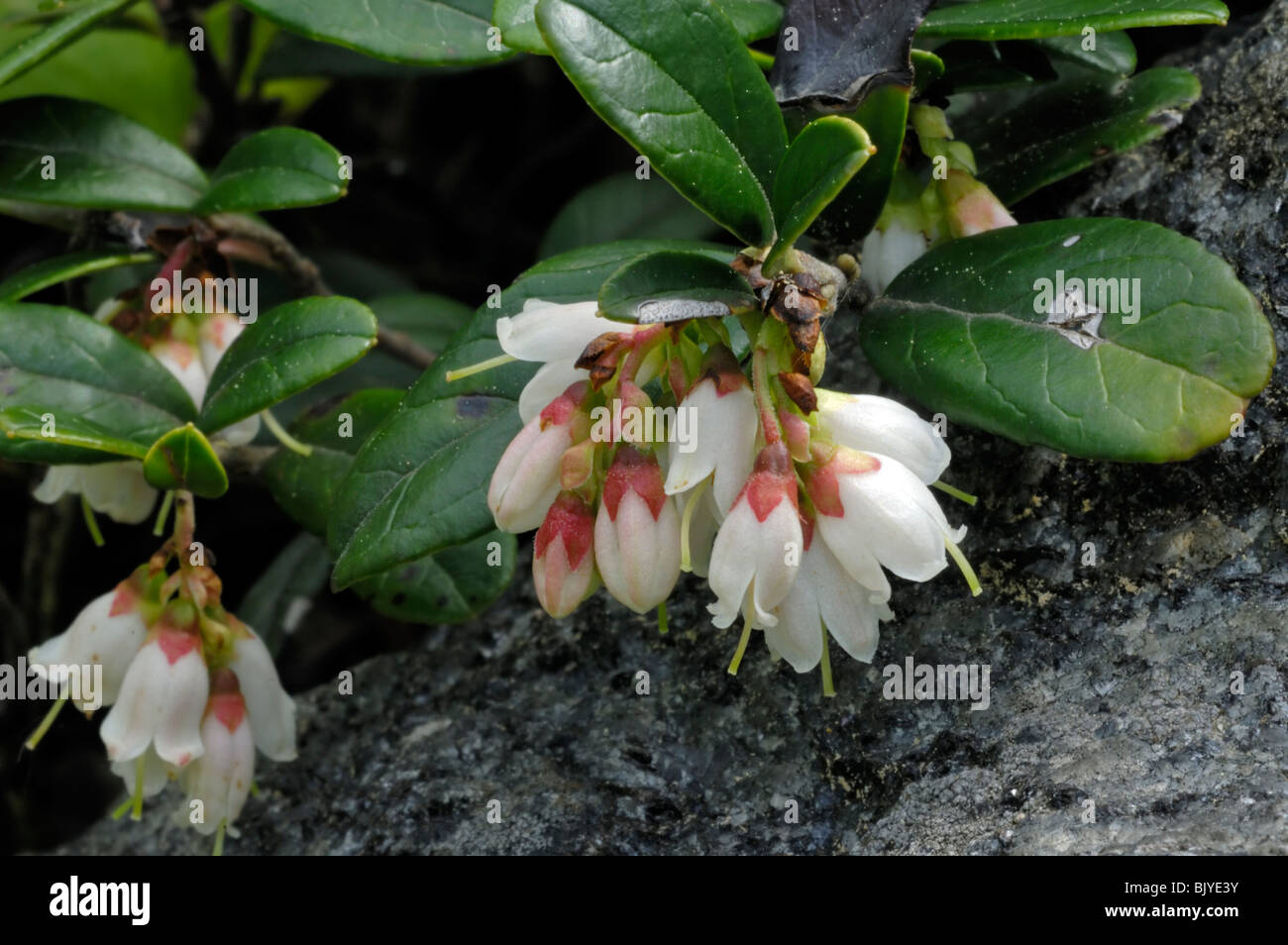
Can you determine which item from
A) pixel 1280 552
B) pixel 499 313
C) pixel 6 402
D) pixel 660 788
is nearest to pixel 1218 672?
pixel 1280 552

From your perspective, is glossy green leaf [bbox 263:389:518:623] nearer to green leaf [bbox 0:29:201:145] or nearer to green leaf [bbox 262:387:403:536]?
green leaf [bbox 262:387:403:536]

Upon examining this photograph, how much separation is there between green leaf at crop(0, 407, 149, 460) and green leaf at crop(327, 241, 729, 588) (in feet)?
0.85

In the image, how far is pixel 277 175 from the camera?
1556 millimetres

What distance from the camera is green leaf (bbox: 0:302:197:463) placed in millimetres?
1485

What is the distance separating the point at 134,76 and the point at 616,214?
1114 millimetres

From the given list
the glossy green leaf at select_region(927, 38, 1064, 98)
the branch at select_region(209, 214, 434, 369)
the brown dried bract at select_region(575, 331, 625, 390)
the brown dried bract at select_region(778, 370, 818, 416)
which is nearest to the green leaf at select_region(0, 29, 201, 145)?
the branch at select_region(209, 214, 434, 369)

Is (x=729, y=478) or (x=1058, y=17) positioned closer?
(x=729, y=478)

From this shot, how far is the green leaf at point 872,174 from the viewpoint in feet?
3.99

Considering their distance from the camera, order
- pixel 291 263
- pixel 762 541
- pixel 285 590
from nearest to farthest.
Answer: pixel 762 541 → pixel 291 263 → pixel 285 590

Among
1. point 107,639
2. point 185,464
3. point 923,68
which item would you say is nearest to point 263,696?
point 107,639

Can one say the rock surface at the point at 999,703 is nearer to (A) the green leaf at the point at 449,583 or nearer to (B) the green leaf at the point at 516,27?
(A) the green leaf at the point at 449,583

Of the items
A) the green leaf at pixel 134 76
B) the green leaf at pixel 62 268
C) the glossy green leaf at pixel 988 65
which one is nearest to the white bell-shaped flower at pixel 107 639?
the green leaf at pixel 62 268

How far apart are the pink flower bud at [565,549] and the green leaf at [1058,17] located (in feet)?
2.18

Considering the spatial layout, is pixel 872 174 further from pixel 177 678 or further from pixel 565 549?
pixel 177 678
